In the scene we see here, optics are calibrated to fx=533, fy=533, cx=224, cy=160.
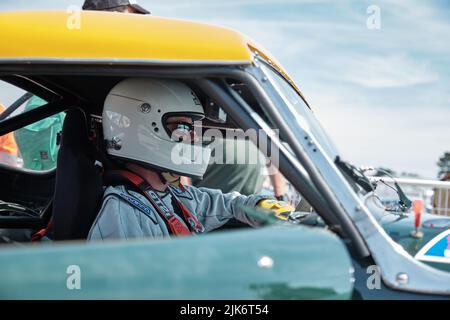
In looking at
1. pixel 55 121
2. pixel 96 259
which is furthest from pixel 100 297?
pixel 55 121

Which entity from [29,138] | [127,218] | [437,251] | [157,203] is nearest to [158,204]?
[157,203]

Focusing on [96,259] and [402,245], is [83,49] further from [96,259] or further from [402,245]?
[402,245]

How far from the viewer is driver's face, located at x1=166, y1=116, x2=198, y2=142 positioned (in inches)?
81.7

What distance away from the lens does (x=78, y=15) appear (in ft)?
5.29

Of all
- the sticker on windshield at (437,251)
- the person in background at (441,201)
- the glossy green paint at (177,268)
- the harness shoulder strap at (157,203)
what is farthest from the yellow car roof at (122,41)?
the person in background at (441,201)

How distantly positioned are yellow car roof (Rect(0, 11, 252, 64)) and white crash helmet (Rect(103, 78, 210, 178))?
46 centimetres

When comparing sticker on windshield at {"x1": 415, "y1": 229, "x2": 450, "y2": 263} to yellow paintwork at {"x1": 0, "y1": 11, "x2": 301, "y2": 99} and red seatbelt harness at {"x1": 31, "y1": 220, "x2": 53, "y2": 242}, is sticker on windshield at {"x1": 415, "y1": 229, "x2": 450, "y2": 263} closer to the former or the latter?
yellow paintwork at {"x1": 0, "y1": 11, "x2": 301, "y2": 99}

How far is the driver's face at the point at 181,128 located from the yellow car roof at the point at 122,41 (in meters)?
0.56

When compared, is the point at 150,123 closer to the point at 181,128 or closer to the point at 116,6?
the point at 181,128

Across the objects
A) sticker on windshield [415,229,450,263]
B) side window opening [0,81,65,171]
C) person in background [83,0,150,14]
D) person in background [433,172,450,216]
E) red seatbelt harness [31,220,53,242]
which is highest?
person in background [83,0,150,14]

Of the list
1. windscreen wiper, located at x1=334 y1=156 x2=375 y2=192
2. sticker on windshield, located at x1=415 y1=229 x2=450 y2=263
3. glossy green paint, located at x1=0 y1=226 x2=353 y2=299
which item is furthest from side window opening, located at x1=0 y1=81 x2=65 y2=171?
sticker on windshield, located at x1=415 y1=229 x2=450 y2=263

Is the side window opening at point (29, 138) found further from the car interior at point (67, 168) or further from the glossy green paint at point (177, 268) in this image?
the glossy green paint at point (177, 268)

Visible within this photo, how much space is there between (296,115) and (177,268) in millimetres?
607

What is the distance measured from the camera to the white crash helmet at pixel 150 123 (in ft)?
6.64
